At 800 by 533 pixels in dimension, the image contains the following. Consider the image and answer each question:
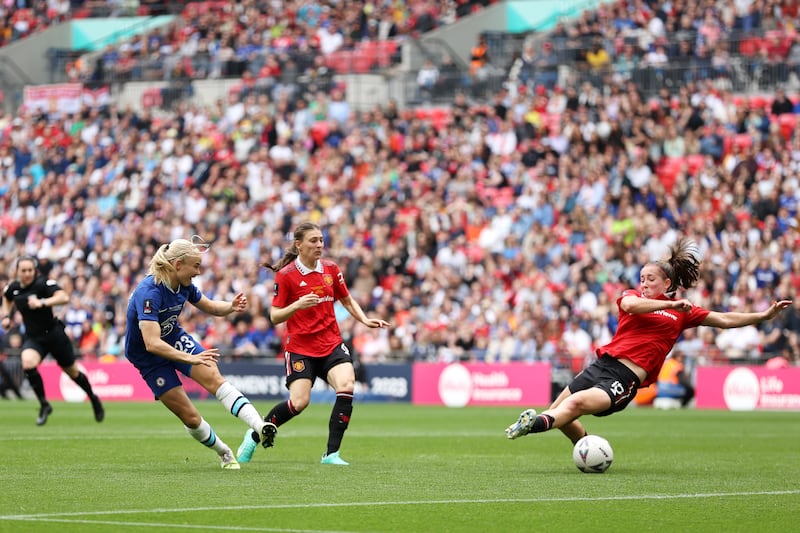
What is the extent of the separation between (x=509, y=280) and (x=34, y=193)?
617 inches

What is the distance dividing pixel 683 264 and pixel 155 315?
182 inches

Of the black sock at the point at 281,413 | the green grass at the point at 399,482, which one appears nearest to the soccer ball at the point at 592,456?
the green grass at the point at 399,482

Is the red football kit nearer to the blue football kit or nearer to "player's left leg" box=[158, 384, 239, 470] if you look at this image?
"player's left leg" box=[158, 384, 239, 470]

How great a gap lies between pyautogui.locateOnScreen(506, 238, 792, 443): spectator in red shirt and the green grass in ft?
2.13

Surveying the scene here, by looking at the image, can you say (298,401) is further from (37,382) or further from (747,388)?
(747,388)

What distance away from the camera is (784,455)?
15.8 metres

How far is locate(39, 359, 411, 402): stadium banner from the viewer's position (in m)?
30.7

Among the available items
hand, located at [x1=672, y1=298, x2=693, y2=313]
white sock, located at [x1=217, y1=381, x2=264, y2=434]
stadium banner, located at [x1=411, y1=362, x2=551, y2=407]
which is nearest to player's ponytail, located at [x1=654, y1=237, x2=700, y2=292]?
hand, located at [x1=672, y1=298, x2=693, y2=313]

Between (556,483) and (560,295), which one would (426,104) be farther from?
(556,483)

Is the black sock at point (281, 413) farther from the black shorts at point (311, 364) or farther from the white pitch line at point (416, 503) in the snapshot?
the white pitch line at point (416, 503)

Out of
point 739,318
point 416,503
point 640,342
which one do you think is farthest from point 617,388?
point 416,503

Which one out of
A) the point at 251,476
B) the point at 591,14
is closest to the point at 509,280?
the point at 591,14

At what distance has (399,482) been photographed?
39.8 ft

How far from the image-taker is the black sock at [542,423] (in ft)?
40.7
